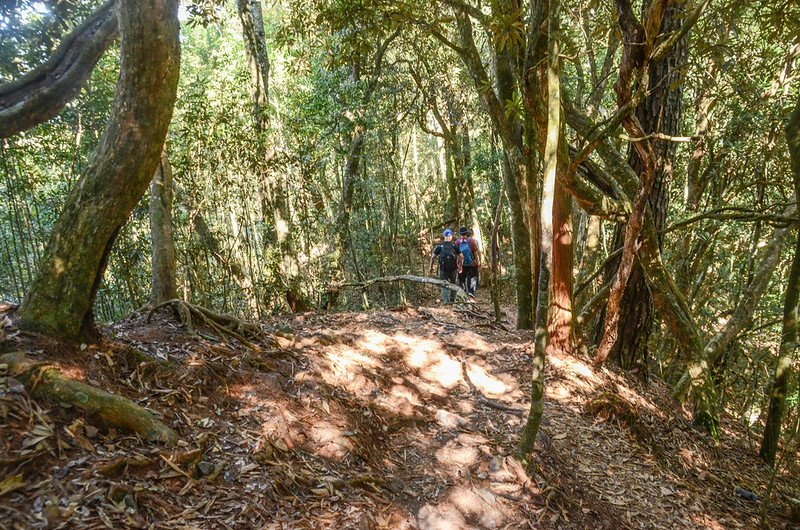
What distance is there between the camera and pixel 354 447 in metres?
3.44

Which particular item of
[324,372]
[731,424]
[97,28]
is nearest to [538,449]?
[324,372]

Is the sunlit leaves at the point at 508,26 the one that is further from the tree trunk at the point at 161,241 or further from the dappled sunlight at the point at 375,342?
the tree trunk at the point at 161,241

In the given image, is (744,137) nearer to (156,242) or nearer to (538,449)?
(538,449)

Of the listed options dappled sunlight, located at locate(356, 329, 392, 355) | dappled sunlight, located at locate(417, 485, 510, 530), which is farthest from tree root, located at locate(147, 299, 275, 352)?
dappled sunlight, located at locate(417, 485, 510, 530)

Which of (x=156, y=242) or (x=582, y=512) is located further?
(x=156, y=242)

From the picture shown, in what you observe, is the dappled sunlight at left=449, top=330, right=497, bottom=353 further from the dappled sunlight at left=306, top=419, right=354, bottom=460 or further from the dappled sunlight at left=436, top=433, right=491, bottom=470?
the dappled sunlight at left=306, top=419, right=354, bottom=460

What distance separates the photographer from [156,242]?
5277 mm

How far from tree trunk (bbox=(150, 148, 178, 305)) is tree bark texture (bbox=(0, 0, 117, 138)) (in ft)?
5.40

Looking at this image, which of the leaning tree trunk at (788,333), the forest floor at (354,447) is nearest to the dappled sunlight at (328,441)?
the forest floor at (354,447)

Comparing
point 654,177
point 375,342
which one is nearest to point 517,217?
point 654,177

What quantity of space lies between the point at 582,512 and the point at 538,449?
1.87ft

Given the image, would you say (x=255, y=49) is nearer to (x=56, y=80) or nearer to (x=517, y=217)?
(x=56, y=80)

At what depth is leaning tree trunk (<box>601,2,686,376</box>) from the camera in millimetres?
5668

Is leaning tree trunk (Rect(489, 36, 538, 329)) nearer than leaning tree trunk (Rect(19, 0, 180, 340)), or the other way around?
leaning tree trunk (Rect(19, 0, 180, 340))
